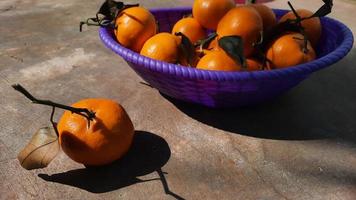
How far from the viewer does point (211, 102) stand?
1369mm

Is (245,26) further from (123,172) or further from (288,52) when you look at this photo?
(123,172)

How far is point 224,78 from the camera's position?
1.13 meters

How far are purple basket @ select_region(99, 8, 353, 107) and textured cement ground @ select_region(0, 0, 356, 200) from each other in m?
0.10

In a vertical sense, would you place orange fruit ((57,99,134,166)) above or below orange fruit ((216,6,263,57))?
below

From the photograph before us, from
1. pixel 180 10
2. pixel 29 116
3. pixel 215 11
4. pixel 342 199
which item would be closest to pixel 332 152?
pixel 342 199

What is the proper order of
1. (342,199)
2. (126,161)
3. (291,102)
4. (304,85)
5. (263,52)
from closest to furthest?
(342,199) < (126,161) < (263,52) < (291,102) < (304,85)

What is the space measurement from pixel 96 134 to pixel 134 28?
45 cm

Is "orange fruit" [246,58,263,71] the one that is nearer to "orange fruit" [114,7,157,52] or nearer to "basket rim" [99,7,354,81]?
"basket rim" [99,7,354,81]

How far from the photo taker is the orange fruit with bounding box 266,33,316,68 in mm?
1281

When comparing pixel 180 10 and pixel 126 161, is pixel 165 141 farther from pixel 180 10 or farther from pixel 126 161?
pixel 180 10

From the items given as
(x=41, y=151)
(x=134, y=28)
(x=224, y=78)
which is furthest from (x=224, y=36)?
(x=41, y=151)

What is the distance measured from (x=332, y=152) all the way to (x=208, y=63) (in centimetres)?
48

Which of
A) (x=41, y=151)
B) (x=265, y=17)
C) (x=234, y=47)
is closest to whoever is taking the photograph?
(x=41, y=151)

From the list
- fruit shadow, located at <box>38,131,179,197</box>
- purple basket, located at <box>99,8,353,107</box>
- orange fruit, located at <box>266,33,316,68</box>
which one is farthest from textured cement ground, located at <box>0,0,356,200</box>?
orange fruit, located at <box>266,33,316,68</box>
